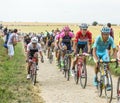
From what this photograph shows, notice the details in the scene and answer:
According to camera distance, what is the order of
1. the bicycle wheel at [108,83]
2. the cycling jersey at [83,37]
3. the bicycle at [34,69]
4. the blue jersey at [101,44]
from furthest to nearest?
1. the bicycle at [34,69]
2. the cycling jersey at [83,37]
3. the blue jersey at [101,44]
4. the bicycle wheel at [108,83]

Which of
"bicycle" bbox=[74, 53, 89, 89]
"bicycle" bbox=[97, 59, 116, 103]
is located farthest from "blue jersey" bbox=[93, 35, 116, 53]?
"bicycle" bbox=[74, 53, 89, 89]

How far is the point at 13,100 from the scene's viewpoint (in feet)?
44.9

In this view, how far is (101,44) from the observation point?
549 inches

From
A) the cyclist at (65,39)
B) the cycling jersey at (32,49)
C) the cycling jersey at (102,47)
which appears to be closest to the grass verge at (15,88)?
the cycling jersey at (32,49)

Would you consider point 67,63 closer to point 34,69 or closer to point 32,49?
point 32,49

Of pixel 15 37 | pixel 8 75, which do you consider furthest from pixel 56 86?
pixel 15 37

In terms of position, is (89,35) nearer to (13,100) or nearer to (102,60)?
(102,60)

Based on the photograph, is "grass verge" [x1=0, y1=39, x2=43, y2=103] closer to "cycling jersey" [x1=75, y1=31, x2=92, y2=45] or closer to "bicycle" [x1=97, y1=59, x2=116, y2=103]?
"bicycle" [x1=97, y1=59, x2=116, y2=103]

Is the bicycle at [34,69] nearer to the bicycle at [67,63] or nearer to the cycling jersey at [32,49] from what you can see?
the cycling jersey at [32,49]

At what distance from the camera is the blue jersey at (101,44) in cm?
1386

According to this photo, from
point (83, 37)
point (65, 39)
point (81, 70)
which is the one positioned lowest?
point (81, 70)

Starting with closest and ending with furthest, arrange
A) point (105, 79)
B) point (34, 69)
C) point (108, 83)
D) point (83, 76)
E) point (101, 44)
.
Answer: point (108, 83)
point (105, 79)
point (101, 44)
point (83, 76)
point (34, 69)

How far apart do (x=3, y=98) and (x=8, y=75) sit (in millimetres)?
5890

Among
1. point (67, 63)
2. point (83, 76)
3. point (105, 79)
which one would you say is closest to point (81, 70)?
point (83, 76)
